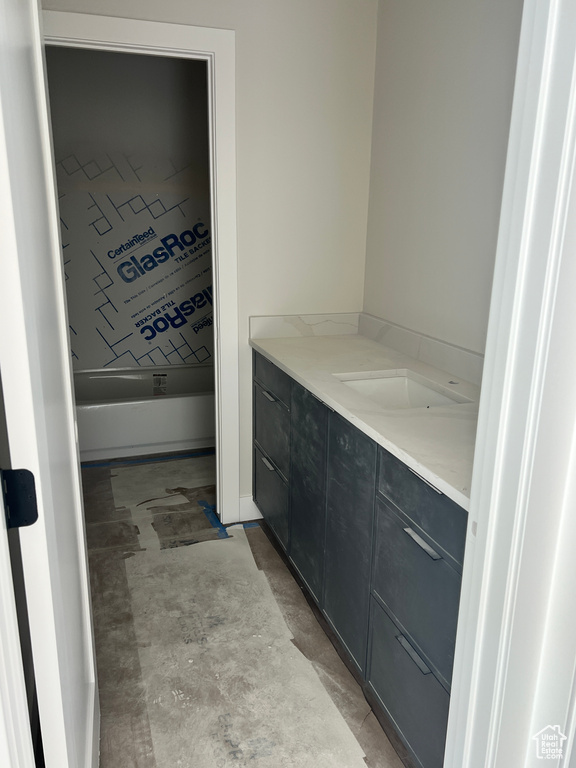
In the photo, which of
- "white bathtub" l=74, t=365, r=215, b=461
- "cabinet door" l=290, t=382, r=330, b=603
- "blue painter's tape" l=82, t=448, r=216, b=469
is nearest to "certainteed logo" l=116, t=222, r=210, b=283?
"white bathtub" l=74, t=365, r=215, b=461

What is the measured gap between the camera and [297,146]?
2666mm

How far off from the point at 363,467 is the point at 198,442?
92.9 inches

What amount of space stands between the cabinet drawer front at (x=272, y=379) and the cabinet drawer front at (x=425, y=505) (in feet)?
2.63

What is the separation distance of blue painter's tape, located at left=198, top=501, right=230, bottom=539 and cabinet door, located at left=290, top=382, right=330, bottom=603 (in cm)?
57

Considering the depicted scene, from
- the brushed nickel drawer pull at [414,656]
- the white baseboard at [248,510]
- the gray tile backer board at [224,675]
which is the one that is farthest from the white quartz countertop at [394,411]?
the gray tile backer board at [224,675]

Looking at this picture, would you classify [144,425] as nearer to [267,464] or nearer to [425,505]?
[267,464]

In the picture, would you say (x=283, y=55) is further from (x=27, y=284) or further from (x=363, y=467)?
(x=27, y=284)

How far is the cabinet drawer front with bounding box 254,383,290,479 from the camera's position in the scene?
244 cm

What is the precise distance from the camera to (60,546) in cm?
113

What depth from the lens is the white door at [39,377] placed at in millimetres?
798

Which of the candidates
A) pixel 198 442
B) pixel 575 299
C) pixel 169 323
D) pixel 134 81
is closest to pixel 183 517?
pixel 198 442

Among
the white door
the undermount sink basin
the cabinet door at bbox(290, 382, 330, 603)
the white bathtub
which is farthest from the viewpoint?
the white bathtub

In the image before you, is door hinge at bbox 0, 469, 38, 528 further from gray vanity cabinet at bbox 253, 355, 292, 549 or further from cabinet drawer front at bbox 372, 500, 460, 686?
gray vanity cabinet at bbox 253, 355, 292, 549

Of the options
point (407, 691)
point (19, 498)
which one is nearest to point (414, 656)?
point (407, 691)
